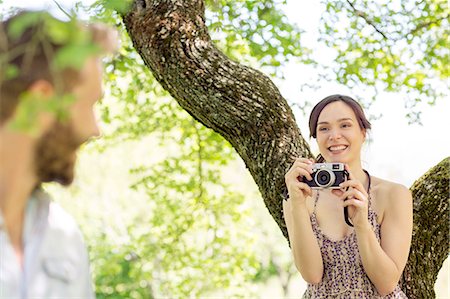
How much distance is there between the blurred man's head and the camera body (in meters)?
1.64

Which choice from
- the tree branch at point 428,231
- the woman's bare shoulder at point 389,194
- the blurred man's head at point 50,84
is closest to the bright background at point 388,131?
the tree branch at point 428,231

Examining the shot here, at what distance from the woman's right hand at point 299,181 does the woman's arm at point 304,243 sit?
2 centimetres

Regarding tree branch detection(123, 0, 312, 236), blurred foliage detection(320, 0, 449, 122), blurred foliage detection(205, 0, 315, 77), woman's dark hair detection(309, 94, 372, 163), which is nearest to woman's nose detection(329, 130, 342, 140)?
woman's dark hair detection(309, 94, 372, 163)

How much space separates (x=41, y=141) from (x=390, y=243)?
1.83 m

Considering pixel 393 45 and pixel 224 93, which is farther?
pixel 393 45

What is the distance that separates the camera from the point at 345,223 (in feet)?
9.89

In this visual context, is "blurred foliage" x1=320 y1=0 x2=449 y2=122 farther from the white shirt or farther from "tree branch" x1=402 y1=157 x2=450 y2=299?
the white shirt

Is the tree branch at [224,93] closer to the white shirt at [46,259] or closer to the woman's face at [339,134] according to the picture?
the woman's face at [339,134]

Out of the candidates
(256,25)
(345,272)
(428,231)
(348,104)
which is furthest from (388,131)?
(345,272)

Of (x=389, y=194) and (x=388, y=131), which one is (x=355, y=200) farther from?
(x=388, y=131)

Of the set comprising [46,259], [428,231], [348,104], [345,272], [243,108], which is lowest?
[46,259]

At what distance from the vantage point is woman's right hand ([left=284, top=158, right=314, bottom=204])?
289 cm

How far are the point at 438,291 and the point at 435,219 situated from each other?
10441mm

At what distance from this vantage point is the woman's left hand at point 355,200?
2.78 meters
